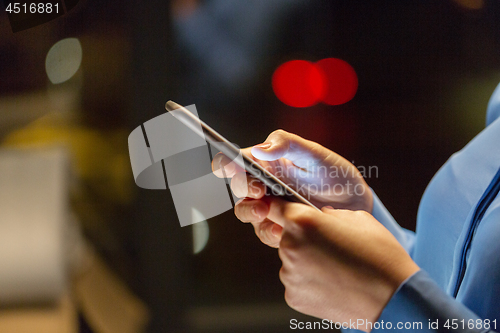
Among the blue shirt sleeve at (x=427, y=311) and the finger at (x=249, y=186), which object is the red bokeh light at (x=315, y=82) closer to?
the finger at (x=249, y=186)

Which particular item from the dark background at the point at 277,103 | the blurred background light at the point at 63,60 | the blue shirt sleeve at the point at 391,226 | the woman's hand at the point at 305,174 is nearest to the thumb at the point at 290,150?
the woman's hand at the point at 305,174

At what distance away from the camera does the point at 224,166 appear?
1.00ft

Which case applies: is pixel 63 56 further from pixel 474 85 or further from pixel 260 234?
pixel 474 85

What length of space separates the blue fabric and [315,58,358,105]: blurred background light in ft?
1.59

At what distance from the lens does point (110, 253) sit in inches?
32.7

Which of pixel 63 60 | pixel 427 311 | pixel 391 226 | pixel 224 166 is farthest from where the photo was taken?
pixel 63 60

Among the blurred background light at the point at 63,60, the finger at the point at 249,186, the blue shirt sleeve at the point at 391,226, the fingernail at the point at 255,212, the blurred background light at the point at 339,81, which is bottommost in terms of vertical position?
the blue shirt sleeve at the point at 391,226

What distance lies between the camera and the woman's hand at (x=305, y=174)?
0.34 m

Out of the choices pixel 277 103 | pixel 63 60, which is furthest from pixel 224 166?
pixel 63 60

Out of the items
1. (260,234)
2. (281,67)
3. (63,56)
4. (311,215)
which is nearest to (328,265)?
(311,215)

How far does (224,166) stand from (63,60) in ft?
2.29

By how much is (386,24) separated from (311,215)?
82cm

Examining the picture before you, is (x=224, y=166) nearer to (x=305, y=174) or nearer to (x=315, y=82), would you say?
(x=305, y=174)

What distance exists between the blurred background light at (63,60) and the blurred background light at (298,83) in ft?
1.66
